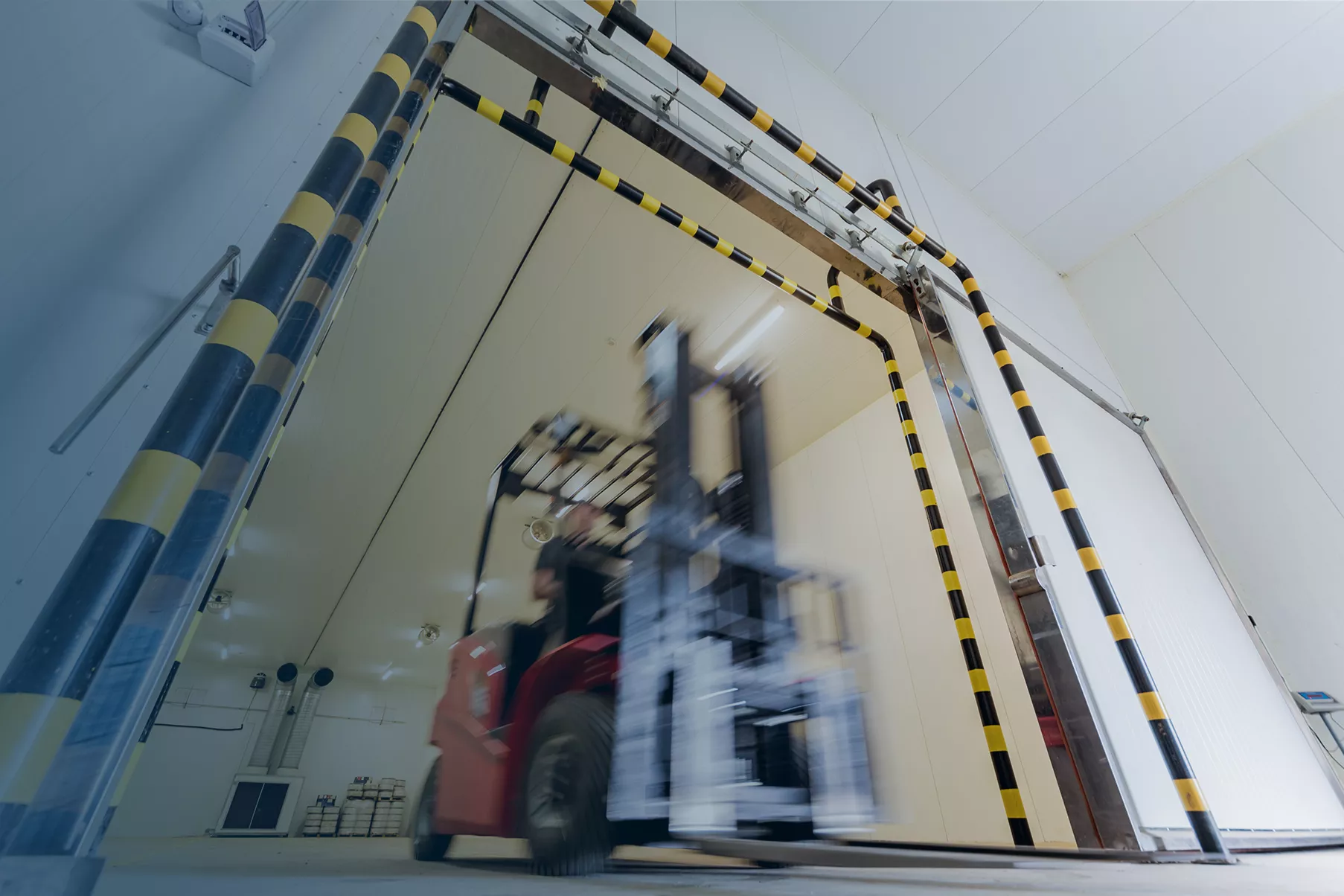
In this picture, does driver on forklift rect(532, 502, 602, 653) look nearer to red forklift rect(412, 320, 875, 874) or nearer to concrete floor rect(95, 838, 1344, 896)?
red forklift rect(412, 320, 875, 874)

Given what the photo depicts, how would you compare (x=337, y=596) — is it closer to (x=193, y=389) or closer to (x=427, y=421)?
(x=427, y=421)

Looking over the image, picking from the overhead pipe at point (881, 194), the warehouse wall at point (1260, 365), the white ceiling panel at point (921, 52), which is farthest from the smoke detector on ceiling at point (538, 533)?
the warehouse wall at point (1260, 365)

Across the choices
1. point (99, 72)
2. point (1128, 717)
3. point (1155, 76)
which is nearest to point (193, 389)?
point (99, 72)

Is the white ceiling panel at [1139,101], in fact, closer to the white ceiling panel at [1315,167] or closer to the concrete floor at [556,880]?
the white ceiling panel at [1315,167]

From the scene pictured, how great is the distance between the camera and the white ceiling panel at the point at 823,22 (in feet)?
9.37

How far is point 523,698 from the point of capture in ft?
4.09

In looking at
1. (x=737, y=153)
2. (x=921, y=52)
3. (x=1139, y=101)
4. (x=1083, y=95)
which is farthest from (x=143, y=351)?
(x=1139, y=101)

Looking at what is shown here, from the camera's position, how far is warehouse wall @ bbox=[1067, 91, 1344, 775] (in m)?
2.57

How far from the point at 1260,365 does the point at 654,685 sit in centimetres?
378

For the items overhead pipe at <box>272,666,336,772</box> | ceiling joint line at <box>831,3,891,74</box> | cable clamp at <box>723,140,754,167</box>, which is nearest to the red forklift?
overhead pipe at <box>272,666,336,772</box>

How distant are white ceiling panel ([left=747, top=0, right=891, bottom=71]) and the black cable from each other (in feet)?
4.98

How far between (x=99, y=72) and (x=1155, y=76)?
178 inches

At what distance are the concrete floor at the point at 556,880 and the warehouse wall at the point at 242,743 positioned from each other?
5cm

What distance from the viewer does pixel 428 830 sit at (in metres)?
1.28
